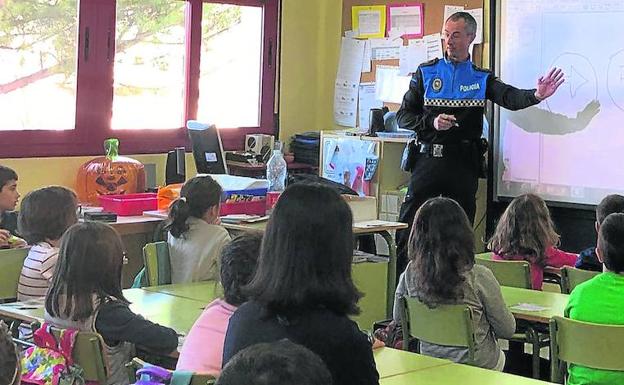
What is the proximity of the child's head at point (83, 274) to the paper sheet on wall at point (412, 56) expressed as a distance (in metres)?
4.36

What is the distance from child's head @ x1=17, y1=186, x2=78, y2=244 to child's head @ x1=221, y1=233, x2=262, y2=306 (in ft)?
5.20

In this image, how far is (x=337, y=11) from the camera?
7902 mm

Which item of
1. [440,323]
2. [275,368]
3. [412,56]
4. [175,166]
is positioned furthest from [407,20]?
[275,368]

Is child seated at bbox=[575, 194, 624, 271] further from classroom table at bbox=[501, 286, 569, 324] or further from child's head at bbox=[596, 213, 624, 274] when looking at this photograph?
child's head at bbox=[596, 213, 624, 274]

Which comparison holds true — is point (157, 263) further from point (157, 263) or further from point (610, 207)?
point (610, 207)

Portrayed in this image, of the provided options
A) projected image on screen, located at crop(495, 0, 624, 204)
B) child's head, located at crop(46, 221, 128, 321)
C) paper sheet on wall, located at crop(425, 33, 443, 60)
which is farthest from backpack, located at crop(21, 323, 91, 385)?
paper sheet on wall, located at crop(425, 33, 443, 60)

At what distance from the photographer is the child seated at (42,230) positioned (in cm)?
404

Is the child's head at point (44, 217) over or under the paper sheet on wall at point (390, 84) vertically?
under

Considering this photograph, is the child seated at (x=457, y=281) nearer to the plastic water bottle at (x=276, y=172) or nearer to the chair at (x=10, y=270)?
the chair at (x=10, y=270)

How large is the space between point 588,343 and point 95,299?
162cm

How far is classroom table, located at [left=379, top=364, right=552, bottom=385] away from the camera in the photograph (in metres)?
2.80

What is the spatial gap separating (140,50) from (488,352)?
3925 millimetres

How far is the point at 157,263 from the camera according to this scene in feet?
15.1

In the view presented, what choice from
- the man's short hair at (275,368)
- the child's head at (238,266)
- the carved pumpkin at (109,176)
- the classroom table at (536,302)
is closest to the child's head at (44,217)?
the child's head at (238,266)
